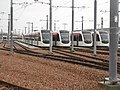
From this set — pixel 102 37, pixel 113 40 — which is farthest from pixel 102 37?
pixel 113 40

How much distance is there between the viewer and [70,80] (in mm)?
12352

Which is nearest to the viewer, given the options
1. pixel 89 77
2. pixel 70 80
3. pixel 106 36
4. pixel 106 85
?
pixel 106 85

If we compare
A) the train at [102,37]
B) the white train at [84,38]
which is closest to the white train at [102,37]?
the train at [102,37]

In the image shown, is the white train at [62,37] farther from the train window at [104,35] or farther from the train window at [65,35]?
the train window at [104,35]

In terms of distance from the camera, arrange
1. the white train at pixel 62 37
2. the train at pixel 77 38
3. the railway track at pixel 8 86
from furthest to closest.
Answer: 1. the white train at pixel 62 37
2. the train at pixel 77 38
3. the railway track at pixel 8 86

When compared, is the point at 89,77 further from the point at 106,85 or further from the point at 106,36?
the point at 106,36

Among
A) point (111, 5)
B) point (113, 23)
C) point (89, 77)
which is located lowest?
point (89, 77)

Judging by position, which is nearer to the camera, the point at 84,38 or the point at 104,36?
the point at 104,36

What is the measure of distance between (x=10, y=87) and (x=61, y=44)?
3311 centimetres

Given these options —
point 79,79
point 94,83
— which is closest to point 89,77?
point 79,79

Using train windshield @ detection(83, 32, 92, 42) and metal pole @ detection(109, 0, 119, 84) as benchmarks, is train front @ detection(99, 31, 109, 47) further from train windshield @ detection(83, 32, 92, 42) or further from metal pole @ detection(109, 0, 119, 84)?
metal pole @ detection(109, 0, 119, 84)

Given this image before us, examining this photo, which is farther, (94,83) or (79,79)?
(79,79)

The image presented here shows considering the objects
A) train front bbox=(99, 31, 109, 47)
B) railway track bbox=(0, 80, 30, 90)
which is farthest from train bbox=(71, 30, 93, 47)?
railway track bbox=(0, 80, 30, 90)

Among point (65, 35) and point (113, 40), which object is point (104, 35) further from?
point (113, 40)
